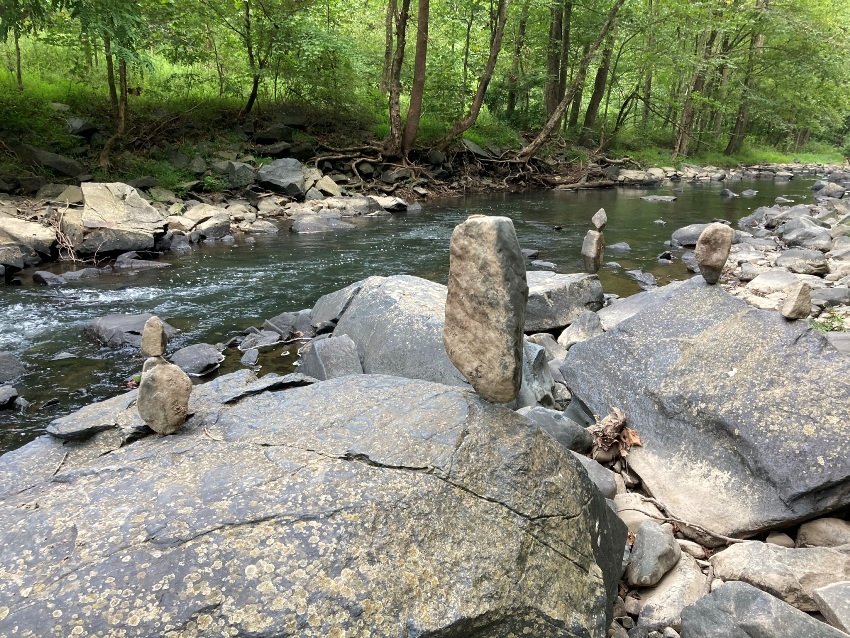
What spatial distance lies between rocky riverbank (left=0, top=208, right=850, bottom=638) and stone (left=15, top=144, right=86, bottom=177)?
13353mm

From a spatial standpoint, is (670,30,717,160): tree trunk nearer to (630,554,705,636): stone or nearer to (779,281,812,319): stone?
(779,281,812,319): stone

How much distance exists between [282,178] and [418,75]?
17.2 feet

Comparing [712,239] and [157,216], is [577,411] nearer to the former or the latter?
[712,239]

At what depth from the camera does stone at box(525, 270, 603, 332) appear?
24.2 feet

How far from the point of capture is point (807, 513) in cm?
321

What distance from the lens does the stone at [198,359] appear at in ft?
21.3

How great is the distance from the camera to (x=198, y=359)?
21.7 ft

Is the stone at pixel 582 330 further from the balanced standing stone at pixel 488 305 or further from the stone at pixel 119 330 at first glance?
the stone at pixel 119 330

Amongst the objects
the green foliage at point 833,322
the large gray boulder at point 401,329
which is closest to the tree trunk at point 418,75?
the large gray boulder at point 401,329

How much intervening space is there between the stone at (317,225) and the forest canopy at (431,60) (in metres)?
4.72

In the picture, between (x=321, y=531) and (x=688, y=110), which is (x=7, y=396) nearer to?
(x=321, y=531)

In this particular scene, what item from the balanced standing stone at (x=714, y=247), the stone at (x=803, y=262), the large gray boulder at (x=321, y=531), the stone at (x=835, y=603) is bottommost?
the stone at (x=803, y=262)

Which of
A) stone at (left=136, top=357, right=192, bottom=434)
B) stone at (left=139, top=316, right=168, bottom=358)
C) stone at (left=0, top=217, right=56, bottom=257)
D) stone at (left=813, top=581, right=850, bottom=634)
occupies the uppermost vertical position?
stone at (left=139, top=316, right=168, bottom=358)

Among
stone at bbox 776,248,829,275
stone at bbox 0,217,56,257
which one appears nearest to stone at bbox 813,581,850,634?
stone at bbox 776,248,829,275
